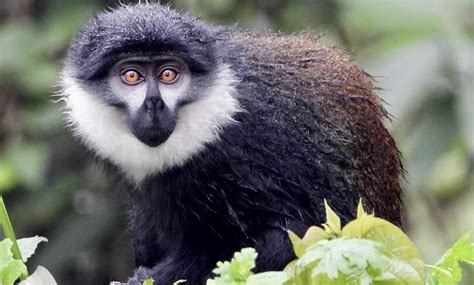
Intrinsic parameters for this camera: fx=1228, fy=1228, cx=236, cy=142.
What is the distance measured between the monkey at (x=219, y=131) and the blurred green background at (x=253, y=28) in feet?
5.24

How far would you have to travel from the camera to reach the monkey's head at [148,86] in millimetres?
4098

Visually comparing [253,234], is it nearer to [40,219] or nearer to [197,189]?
[197,189]

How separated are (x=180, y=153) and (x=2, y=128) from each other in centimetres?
353

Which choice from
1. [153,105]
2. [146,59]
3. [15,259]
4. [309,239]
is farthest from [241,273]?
[146,59]

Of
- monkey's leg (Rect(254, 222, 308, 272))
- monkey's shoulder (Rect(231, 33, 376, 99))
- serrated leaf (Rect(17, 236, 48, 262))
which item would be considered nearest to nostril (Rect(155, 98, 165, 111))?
monkey's shoulder (Rect(231, 33, 376, 99))

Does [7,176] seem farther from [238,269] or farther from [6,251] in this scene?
[238,269]

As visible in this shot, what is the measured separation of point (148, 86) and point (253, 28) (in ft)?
10.4

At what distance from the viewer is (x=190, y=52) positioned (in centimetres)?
418

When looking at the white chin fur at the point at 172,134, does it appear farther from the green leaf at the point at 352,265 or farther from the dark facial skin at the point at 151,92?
the green leaf at the point at 352,265

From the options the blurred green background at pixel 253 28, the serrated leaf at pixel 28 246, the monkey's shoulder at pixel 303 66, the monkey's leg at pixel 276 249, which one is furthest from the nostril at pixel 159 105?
the blurred green background at pixel 253 28

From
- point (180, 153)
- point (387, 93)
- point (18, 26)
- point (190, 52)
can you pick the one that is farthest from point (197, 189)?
point (18, 26)

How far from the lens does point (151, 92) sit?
405cm

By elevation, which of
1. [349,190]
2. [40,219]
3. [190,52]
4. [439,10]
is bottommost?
[40,219]

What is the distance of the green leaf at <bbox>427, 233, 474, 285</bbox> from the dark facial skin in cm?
159
